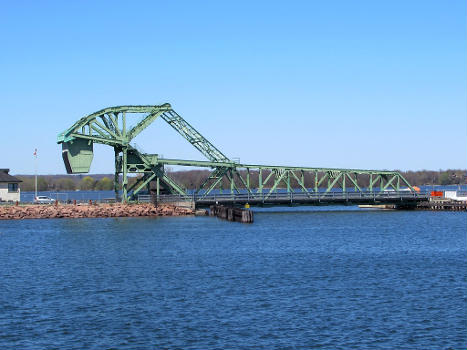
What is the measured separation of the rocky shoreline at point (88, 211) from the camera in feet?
258

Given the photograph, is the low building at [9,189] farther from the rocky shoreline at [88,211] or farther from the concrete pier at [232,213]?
the concrete pier at [232,213]

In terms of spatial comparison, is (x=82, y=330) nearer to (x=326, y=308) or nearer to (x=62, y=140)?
(x=326, y=308)

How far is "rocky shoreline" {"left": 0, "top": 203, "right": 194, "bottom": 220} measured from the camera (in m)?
78.7

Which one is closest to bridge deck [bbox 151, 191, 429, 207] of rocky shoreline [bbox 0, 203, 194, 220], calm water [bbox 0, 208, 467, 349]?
rocky shoreline [bbox 0, 203, 194, 220]

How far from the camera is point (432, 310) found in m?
28.7

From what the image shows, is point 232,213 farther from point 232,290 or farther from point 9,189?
point 232,290

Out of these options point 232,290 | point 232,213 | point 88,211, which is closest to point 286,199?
point 232,213

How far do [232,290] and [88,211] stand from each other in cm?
4873

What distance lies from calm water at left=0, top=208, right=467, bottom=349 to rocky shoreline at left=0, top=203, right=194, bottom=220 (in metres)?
16.9

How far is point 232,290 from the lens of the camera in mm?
33281

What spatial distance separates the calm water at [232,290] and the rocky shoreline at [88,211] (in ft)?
55.5

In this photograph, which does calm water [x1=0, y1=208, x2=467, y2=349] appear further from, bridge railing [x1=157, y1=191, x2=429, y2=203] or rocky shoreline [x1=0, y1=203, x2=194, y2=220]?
bridge railing [x1=157, y1=191, x2=429, y2=203]

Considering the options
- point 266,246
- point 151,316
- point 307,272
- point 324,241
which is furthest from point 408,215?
point 151,316

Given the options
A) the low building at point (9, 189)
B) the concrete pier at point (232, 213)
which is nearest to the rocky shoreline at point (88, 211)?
the concrete pier at point (232, 213)
